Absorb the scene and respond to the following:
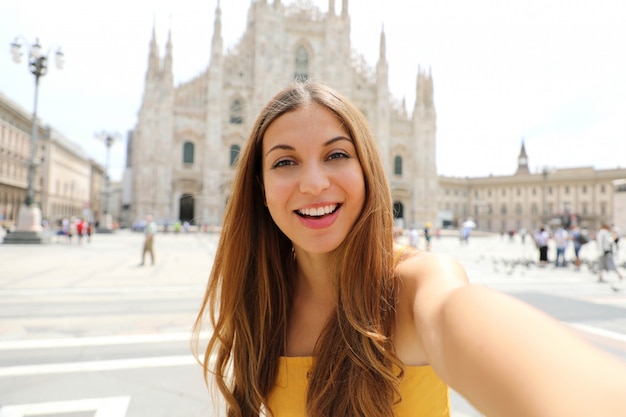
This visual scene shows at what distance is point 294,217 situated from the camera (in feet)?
3.44

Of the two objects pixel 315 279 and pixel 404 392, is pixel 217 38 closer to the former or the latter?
pixel 315 279

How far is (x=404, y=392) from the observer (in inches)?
35.9

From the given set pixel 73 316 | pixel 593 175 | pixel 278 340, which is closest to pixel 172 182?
pixel 73 316

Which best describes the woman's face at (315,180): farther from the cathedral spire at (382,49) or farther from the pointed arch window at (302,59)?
the cathedral spire at (382,49)

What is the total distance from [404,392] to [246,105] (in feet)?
94.8

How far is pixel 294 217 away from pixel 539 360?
689 millimetres

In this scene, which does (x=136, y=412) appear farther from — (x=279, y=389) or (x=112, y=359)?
(x=279, y=389)

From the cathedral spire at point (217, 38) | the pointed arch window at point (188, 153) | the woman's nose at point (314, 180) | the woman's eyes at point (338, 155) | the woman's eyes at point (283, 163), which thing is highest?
the cathedral spire at point (217, 38)

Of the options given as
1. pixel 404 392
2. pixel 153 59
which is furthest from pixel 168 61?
pixel 404 392

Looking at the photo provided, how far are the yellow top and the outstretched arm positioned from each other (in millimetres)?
221

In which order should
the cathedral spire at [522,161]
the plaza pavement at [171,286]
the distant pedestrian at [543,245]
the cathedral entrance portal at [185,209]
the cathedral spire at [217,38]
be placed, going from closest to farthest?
the plaza pavement at [171,286] < the distant pedestrian at [543,245] < the cathedral entrance portal at [185,209] < the cathedral spire at [217,38] < the cathedral spire at [522,161]

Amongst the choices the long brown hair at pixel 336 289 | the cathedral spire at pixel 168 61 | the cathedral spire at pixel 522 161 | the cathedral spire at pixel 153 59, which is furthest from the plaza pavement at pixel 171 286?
the cathedral spire at pixel 522 161

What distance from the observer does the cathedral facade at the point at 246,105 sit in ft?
94.9

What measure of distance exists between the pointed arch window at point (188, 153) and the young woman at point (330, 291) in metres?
31.2
